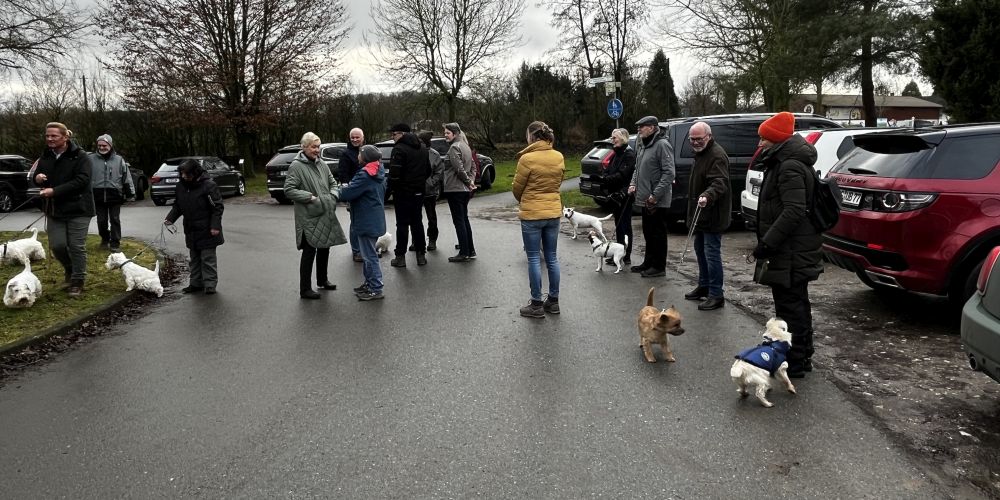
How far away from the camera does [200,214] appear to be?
8.10 metres

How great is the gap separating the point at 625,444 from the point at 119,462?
2862 mm

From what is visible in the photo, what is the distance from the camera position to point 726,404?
4.33 meters

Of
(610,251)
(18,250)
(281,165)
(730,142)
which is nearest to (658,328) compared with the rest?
(610,251)

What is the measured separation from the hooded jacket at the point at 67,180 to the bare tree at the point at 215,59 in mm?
21481

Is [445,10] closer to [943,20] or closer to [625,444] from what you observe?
[943,20]

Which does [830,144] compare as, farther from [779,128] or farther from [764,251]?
[764,251]

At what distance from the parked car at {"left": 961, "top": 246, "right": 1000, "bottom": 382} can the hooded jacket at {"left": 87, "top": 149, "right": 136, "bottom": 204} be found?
11278mm

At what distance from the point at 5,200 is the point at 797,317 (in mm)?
23113

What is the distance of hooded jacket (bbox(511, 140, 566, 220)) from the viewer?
6277 millimetres

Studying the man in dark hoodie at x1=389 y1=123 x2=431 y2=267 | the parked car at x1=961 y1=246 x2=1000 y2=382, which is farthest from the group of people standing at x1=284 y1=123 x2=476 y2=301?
the parked car at x1=961 y1=246 x2=1000 y2=382

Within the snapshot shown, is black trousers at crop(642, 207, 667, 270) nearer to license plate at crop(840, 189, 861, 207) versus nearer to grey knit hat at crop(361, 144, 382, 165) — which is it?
license plate at crop(840, 189, 861, 207)

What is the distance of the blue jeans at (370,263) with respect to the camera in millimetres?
7586

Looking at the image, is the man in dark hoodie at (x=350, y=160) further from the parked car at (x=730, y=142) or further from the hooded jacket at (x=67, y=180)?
the parked car at (x=730, y=142)

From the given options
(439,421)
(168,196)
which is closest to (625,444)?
(439,421)
